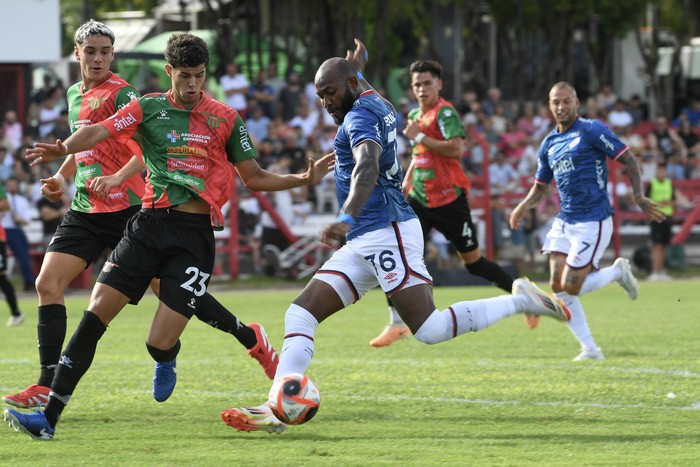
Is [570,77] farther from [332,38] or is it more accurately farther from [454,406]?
[454,406]

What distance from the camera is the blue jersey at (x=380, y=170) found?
7227 millimetres

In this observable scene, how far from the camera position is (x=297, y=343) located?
23.9 ft

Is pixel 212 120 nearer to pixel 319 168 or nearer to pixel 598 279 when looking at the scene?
pixel 319 168

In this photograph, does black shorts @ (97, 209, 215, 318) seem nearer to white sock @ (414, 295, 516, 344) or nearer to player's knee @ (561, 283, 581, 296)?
white sock @ (414, 295, 516, 344)

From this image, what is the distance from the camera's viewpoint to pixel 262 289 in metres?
20.4

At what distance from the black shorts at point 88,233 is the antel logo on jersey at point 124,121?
1110 millimetres

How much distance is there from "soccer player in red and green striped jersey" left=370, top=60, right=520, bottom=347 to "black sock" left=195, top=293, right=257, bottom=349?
367 cm

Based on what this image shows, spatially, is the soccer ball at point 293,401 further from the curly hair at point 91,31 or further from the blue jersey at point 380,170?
the curly hair at point 91,31

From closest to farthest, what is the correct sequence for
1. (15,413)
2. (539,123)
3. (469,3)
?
(15,413), (539,123), (469,3)

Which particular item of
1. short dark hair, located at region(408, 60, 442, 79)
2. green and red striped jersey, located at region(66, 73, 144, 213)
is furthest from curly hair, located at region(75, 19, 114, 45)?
short dark hair, located at region(408, 60, 442, 79)

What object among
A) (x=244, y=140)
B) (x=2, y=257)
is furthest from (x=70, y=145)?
(x=2, y=257)

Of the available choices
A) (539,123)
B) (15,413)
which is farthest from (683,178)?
(15,413)

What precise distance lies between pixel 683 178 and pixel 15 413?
65.3 feet

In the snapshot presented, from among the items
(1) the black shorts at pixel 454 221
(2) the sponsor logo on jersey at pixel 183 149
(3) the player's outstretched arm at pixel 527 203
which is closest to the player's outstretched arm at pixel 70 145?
(2) the sponsor logo on jersey at pixel 183 149
